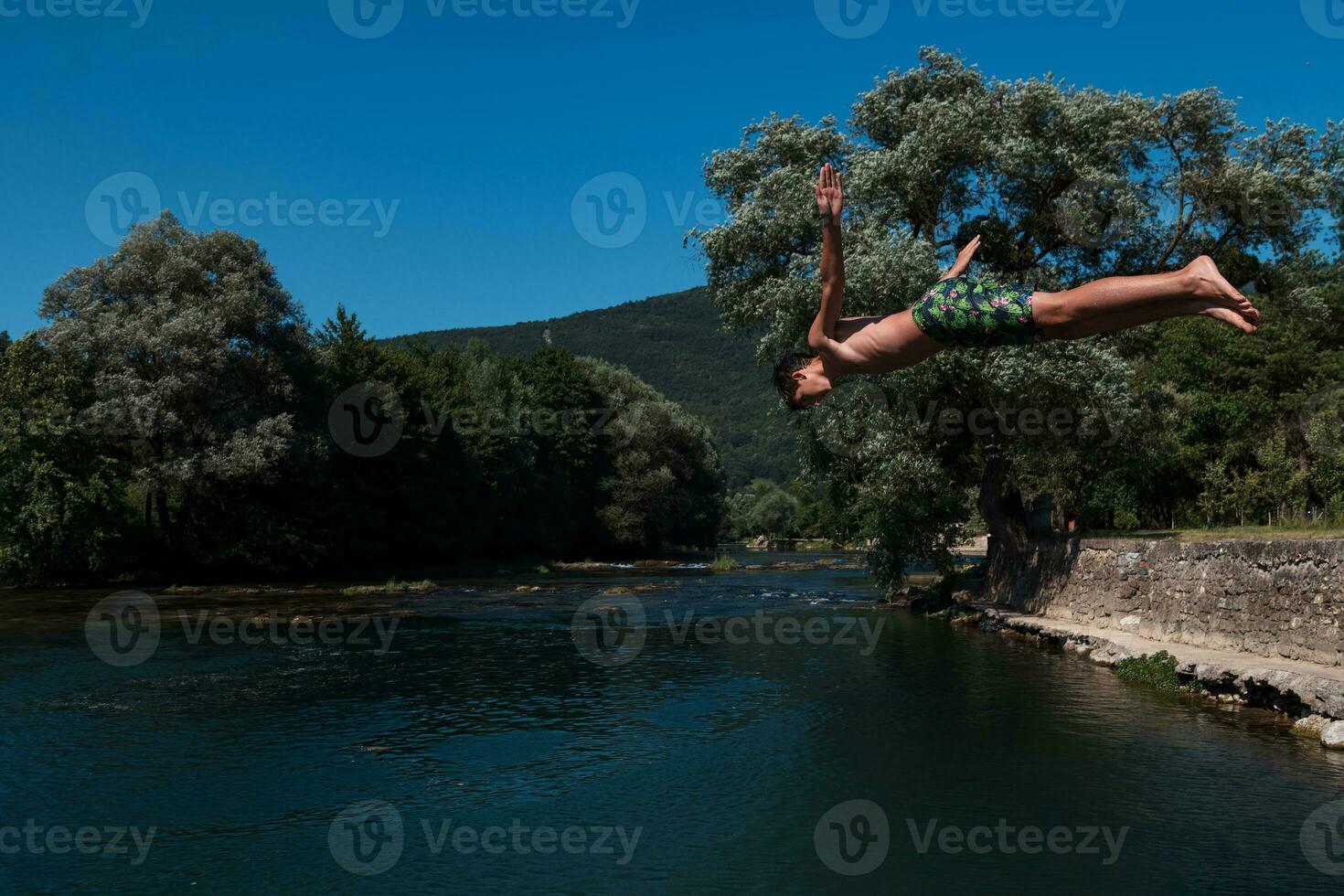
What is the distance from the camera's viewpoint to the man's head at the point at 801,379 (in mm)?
6254

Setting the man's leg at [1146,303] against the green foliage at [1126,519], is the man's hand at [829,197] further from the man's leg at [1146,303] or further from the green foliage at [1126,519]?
the green foliage at [1126,519]

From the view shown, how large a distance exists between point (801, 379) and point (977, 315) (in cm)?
144

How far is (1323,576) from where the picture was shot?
1415cm

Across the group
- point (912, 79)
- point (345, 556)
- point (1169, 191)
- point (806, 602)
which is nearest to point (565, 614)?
point (806, 602)

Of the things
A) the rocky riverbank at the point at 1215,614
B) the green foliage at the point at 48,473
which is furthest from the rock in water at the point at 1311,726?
the green foliage at the point at 48,473

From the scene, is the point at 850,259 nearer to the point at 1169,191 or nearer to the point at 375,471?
the point at 1169,191

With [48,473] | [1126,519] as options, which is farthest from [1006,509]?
[48,473]

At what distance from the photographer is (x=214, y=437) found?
3975cm

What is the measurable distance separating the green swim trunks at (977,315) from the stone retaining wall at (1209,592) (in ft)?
37.9

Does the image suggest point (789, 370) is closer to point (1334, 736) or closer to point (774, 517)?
point (1334, 736)

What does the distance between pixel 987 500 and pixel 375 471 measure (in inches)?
1299

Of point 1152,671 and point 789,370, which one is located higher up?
point 789,370

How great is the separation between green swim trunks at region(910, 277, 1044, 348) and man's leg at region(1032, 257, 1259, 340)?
13cm

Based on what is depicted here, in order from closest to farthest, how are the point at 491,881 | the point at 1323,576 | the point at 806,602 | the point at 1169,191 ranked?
the point at 491,881 → the point at 1323,576 → the point at 1169,191 → the point at 806,602
